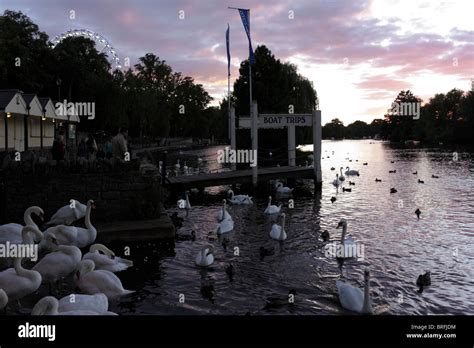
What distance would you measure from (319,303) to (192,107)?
332 ft

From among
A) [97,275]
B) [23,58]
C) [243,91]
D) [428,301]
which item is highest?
[23,58]

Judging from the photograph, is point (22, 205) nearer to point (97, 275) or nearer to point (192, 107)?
point (97, 275)

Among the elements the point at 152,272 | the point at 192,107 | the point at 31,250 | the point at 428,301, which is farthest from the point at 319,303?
the point at 192,107

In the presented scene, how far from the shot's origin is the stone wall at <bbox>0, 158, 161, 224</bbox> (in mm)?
14031

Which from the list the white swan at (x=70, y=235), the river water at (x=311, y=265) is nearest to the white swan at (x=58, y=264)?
the river water at (x=311, y=265)

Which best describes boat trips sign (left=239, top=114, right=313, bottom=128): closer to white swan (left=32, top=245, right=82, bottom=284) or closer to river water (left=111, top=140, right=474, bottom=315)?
river water (left=111, top=140, right=474, bottom=315)

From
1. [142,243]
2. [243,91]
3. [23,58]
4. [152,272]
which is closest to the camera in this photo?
[152,272]

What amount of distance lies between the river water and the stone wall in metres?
1.72

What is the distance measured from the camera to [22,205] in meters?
14.1

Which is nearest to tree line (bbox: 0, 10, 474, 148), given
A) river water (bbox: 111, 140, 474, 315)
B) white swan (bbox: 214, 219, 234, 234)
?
river water (bbox: 111, 140, 474, 315)

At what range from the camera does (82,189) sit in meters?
14.4

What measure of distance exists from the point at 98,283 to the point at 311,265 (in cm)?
555

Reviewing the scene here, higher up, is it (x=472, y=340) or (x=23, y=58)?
(x=23, y=58)

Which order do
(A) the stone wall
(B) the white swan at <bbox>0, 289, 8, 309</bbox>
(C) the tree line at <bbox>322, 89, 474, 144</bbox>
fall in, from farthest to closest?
(C) the tree line at <bbox>322, 89, 474, 144</bbox>, (A) the stone wall, (B) the white swan at <bbox>0, 289, 8, 309</bbox>
